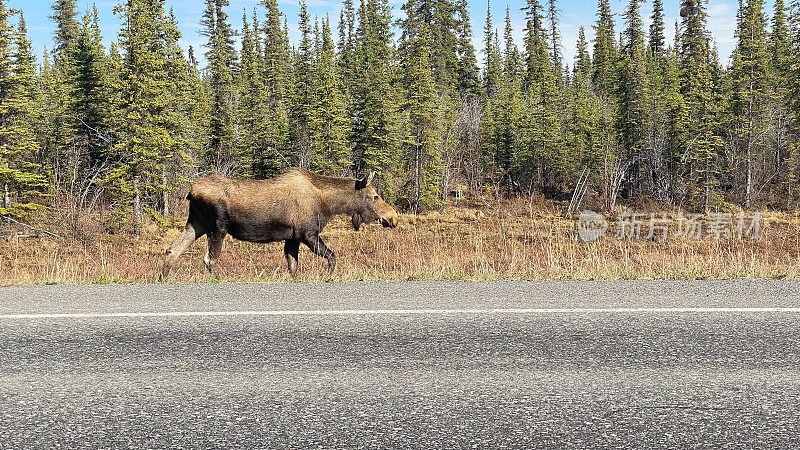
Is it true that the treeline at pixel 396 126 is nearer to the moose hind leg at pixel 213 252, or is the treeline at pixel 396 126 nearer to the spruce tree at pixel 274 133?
the spruce tree at pixel 274 133

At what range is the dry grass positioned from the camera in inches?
348

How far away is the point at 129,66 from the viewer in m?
27.9

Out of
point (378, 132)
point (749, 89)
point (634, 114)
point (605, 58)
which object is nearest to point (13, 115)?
point (378, 132)

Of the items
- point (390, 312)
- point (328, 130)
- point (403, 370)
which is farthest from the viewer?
point (328, 130)

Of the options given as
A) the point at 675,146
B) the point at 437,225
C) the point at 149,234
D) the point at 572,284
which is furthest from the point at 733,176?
the point at 572,284

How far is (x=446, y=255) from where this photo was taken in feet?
56.8

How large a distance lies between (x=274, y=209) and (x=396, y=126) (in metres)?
27.5

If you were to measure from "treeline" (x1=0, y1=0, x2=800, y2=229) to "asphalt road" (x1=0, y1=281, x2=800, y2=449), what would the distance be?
2357 centimetres

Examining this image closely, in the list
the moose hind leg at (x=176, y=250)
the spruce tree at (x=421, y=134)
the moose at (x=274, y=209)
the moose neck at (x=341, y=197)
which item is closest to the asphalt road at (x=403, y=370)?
the moose hind leg at (x=176, y=250)

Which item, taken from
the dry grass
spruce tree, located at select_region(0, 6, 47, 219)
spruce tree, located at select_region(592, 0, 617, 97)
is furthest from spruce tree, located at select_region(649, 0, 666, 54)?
spruce tree, located at select_region(0, 6, 47, 219)

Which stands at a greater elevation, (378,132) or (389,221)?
(378,132)

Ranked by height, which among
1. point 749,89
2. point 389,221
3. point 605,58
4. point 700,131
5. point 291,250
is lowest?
point 291,250

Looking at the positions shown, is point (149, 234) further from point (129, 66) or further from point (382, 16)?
point (382, 16)

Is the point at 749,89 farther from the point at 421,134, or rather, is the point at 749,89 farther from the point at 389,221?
the point at 389,221
